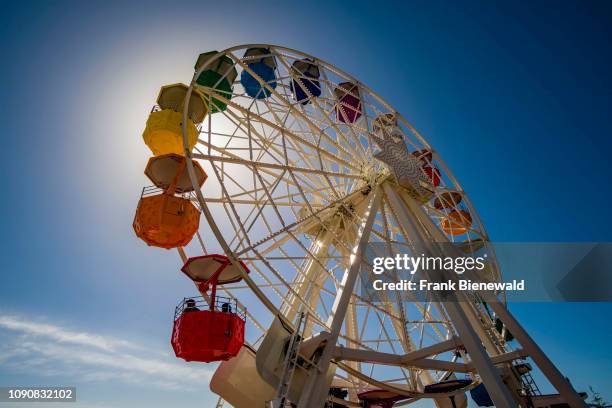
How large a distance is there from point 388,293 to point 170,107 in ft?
31.7

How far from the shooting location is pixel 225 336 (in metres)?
8.49

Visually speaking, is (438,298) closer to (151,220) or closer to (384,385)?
(384,385)

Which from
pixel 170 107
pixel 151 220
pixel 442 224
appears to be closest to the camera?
pixel 151 220

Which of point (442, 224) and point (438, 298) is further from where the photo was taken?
point (442, 224)

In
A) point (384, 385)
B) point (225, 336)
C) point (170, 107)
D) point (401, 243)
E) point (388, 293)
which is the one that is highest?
point (170, 107)

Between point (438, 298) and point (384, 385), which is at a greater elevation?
point (438, 298)

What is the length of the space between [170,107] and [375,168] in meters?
7.12

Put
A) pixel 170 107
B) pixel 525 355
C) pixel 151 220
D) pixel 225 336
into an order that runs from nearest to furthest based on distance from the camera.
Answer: pixel 225 336
pixel 525 355
pixel 151 220
pixel 170 107

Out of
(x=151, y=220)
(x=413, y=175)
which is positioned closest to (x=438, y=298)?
(x=413, y=175)

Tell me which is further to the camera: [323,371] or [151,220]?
[151,220]

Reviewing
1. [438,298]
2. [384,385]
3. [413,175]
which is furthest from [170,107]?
[384,385]

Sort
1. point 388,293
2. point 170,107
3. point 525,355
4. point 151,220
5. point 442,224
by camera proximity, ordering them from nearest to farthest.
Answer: point 525,355
point 151,220
point 170,107
point 388,293
point 442,224

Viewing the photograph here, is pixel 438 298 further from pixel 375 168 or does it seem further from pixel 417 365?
pixel 375 168

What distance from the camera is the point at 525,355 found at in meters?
9.34
